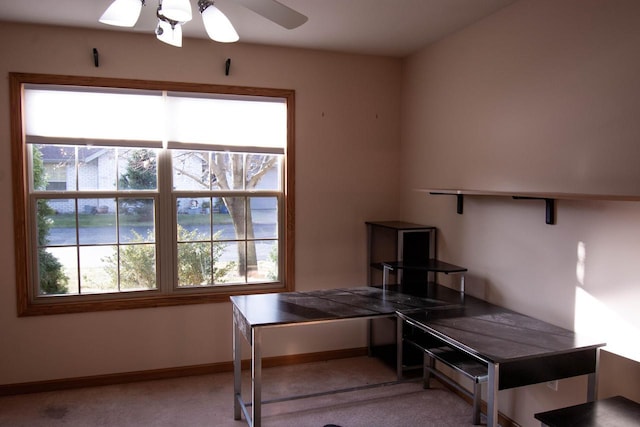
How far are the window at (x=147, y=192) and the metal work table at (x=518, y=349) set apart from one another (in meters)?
1.78

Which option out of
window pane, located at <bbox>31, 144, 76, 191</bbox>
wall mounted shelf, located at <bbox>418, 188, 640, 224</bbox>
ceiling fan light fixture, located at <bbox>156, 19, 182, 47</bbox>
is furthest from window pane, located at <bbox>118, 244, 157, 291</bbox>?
wall mounted shelf, located at <bbox>418, 188, 640, 224</bbox>

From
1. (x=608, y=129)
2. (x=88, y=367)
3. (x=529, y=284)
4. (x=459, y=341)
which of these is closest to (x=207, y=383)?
(x=88, y=367)

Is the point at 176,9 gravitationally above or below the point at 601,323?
above

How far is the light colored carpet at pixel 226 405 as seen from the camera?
3080 millimetres

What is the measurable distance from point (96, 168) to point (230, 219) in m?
1.06

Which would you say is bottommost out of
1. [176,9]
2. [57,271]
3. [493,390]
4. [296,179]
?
[493,390]

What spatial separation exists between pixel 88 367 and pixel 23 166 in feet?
5.00

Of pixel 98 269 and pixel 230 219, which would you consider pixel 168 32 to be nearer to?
pixel 230 219

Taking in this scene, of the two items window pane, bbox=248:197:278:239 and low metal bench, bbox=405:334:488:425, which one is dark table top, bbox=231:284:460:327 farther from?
window pane, bbox=248:197:278:239

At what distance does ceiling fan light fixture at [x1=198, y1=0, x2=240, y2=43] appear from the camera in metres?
A: 1.97

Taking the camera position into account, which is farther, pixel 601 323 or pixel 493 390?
pixel 601 323

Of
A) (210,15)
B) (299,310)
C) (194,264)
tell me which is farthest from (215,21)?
(194,264)

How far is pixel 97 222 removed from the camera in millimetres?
3588

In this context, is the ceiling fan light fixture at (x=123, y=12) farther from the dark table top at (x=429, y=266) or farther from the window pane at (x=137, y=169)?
the dark table top at (x=429, y=266)
